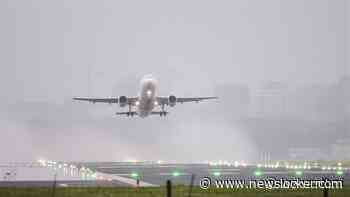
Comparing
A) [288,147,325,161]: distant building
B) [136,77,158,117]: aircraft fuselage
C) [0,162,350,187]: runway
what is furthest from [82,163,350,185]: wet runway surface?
[288,147,325,161]: distant building

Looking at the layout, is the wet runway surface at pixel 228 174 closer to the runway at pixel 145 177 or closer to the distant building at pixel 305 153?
the runway at pixel 145 177

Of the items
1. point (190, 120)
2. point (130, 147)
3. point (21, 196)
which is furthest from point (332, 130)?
point (21, 196)

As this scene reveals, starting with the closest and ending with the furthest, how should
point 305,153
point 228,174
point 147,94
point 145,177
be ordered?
point 145,177, point 228,174, point 147,94, point 305,153

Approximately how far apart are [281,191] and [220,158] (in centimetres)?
8587

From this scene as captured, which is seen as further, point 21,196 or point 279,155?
point 279,155

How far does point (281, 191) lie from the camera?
56219 mm

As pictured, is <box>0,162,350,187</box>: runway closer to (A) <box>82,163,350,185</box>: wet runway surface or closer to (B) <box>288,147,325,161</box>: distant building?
(A) <box>82,163,350,185</box>: wet runway surface

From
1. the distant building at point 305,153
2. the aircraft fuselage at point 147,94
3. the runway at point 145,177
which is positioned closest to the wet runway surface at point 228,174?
the runway at point 145,177

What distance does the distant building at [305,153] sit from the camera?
15112 cm

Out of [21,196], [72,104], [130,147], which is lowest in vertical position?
[21,196]

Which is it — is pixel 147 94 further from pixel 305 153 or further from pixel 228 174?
pixel 305 153

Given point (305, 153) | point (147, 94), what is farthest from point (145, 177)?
point (305, 153)

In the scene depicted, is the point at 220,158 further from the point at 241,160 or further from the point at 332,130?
the point at 332,130

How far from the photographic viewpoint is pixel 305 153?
506ft
